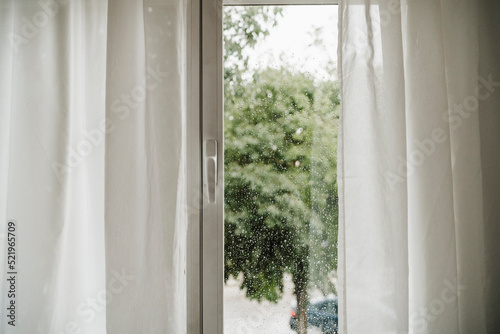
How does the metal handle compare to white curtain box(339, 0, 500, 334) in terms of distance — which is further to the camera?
the metal handle

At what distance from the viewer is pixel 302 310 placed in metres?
1.27

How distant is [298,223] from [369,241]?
0.24 m

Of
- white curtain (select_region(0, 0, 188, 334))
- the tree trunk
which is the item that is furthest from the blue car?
white curtain (select_region(0, 0, 188, 334))

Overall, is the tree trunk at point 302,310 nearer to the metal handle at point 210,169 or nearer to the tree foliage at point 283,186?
the tree foliage at point 283,186

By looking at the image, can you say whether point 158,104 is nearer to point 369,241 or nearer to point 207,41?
point 207,41

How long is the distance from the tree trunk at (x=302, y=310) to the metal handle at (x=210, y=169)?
0.42 m

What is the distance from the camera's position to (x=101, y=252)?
3.93ft

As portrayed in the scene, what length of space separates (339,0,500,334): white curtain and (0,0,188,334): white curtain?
516 mm

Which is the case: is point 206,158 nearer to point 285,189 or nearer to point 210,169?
point 210,169

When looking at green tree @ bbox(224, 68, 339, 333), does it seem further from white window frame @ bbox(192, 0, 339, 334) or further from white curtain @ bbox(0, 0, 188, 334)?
white curtain @ bbox(0, 0, 188, 334)

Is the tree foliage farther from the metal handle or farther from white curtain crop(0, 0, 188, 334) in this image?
white curtain crop(0, 0, 188, 334)

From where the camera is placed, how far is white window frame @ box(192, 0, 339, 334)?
127 cm

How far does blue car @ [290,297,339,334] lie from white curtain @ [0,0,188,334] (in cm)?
38

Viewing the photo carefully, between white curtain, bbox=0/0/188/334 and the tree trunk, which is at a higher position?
white curtain, bbox=0/0/188/334
